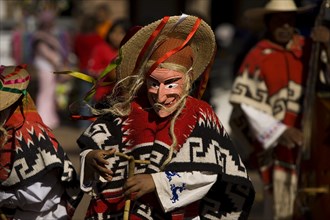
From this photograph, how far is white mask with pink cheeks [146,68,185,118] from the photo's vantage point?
604 cm

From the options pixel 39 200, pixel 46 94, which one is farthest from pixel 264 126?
pixel 46 94

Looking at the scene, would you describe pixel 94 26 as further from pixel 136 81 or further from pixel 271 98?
pixel 136 81

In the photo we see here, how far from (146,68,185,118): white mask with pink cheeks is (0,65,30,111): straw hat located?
2.75 feet

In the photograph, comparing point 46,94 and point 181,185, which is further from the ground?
point 181,185

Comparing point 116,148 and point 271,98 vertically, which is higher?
point 116,148

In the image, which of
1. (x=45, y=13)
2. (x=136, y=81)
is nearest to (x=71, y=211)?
(x=136, y=81)

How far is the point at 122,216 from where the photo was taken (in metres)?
6.10

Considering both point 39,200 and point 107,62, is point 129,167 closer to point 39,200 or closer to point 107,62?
point 39,200

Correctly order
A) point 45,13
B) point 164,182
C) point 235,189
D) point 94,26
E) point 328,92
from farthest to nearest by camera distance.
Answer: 1. point 45,13
2. point 94,26
3. point 328,92
4. point 235,189
5. point 164,182

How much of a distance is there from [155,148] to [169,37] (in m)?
0.59

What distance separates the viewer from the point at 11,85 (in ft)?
21.5

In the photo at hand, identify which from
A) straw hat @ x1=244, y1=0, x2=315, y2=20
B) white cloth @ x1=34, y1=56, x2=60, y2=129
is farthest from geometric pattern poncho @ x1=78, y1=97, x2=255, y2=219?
white cloth @ x1=34, y1=56, x2=60, y2=129

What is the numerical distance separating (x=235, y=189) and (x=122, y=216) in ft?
2.07

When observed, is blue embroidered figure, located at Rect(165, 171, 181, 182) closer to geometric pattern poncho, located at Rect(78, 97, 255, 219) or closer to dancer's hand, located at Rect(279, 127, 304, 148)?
geometric pattern poncho, located at Rect(78, 97, 255, 219)
